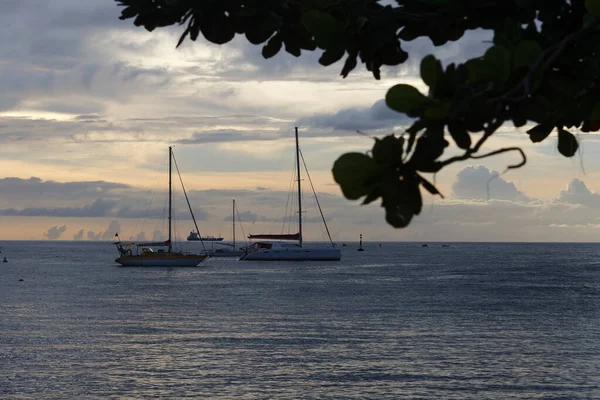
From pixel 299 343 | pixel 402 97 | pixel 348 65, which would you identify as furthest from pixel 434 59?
pixel 299 343

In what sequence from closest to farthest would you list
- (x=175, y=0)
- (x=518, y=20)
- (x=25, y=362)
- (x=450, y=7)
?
(x=518, y=20) < (x=450, y=7) < (x=175, y=0) < (x=25, y=362)

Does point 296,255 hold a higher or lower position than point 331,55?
lower

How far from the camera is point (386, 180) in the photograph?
103 inches

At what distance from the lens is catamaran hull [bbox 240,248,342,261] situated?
102m

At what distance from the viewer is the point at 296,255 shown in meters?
102

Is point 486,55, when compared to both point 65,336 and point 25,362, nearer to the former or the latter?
point 25,362

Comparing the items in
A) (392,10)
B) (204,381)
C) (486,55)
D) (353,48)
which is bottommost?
(204,381)

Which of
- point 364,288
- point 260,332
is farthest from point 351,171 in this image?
point 364,288

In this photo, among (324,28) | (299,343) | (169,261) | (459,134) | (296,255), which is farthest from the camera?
(296,255)

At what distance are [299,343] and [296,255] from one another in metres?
66.9

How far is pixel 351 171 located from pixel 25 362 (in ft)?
101

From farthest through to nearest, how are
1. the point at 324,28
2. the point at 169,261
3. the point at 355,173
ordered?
the point at 169,261 → the point at 324,28 → the point at 355,173

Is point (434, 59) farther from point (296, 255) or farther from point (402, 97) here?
point (296, 255)

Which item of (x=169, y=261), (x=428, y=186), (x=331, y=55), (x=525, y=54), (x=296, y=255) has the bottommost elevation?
(x=169, y=261)
